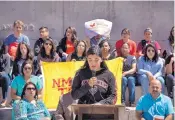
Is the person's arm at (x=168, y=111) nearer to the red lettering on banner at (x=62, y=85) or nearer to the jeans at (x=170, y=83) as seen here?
the jeans at (x=170, y=83)

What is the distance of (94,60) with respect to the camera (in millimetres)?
7258

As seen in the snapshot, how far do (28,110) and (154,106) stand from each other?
1.85 meters

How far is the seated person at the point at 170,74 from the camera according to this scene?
10602 mm

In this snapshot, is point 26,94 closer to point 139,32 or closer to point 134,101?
point 134,101

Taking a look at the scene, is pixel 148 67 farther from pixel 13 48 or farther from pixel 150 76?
pixel 13 48

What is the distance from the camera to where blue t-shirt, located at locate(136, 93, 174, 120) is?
8367 millimetres

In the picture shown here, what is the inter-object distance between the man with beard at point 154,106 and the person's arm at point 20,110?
165 cm

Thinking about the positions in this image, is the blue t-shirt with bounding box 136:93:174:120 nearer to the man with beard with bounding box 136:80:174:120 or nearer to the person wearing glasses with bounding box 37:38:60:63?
the man with beard with bounding box 136:80:174:120

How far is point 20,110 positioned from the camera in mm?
8422

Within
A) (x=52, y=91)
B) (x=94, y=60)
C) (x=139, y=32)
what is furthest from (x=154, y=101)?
(x=139, y=32)

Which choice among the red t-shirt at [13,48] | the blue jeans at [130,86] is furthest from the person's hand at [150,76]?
the red t-shirt at [13,48]

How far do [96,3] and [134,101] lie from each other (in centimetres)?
357

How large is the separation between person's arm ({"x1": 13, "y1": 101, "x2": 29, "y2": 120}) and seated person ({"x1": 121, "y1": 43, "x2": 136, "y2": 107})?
240 cm

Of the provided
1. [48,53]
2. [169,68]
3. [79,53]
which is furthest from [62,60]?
[169,68]
